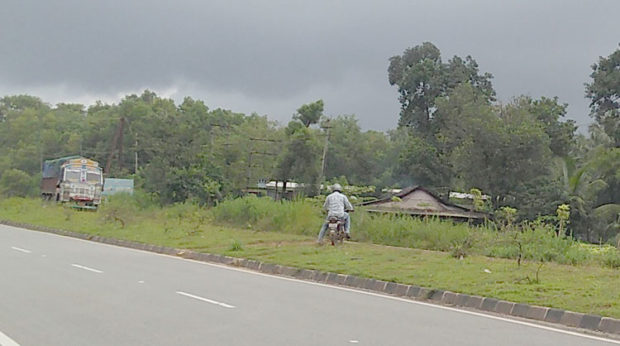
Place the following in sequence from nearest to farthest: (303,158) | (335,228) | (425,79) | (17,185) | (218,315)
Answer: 1. (218,315)
2. (335,228)
3. (303,158)
4. (425,79)
5. (17,185)

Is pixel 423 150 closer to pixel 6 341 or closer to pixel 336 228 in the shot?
pixel 336 228

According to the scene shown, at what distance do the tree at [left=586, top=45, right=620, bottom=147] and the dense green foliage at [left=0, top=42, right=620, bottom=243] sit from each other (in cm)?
8

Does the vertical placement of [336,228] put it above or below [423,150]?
below

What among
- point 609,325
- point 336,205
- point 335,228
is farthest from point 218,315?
point 335,228

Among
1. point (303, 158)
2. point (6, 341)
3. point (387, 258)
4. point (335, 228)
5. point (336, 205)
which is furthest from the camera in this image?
point (303, 158)

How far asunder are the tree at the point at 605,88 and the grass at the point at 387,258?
104 feet

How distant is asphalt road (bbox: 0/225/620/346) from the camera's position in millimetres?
8266

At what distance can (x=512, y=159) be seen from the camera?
43.1m

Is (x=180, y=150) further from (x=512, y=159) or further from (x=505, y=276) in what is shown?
(x=505, y=276)

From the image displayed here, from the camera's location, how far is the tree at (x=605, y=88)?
51219 mm

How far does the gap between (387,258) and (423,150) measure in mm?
37807

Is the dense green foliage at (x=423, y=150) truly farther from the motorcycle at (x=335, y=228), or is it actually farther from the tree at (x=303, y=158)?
the motorcycle at (x=335, y=228)

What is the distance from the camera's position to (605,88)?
2053 inches

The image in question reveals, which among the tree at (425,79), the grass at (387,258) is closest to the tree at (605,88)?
the tree at (425,79)
